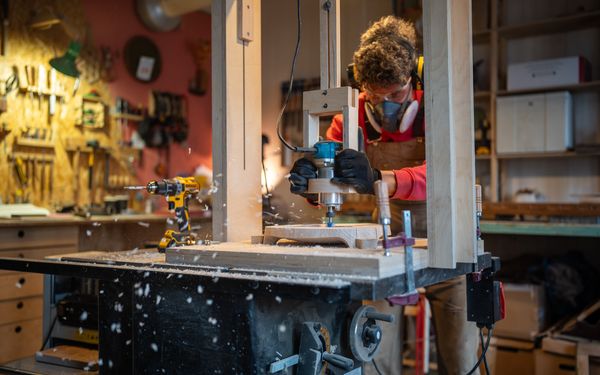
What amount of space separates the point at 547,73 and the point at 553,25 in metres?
0.39

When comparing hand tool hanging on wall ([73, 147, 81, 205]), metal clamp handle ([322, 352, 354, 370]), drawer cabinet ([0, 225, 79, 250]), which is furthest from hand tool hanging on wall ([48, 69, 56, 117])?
metal clamp handle ([322, 352, 354, 370])

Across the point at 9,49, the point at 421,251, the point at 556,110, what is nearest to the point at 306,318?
the point at 421,251

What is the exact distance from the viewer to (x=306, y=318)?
1.39 meters

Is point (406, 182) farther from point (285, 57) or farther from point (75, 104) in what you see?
point (285, 57)

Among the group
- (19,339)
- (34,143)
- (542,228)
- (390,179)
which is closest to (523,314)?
(542,228)

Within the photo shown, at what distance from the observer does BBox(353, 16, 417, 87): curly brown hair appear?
1899 millimetres

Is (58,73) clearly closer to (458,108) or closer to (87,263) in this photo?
(87,263)

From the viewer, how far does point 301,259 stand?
1.28m

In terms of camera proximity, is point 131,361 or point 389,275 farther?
point 131,361

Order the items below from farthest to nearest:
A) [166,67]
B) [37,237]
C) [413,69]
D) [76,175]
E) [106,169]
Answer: [166,67] → [106,169] → [76,175] → [37,237] → [413,69]

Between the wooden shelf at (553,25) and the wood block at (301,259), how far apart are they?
3.12 m

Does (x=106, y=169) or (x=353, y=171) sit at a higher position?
(x=106, y=169)

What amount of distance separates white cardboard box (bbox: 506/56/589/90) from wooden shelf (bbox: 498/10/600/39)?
0.84 feet

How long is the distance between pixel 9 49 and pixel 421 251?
3.70 metres
